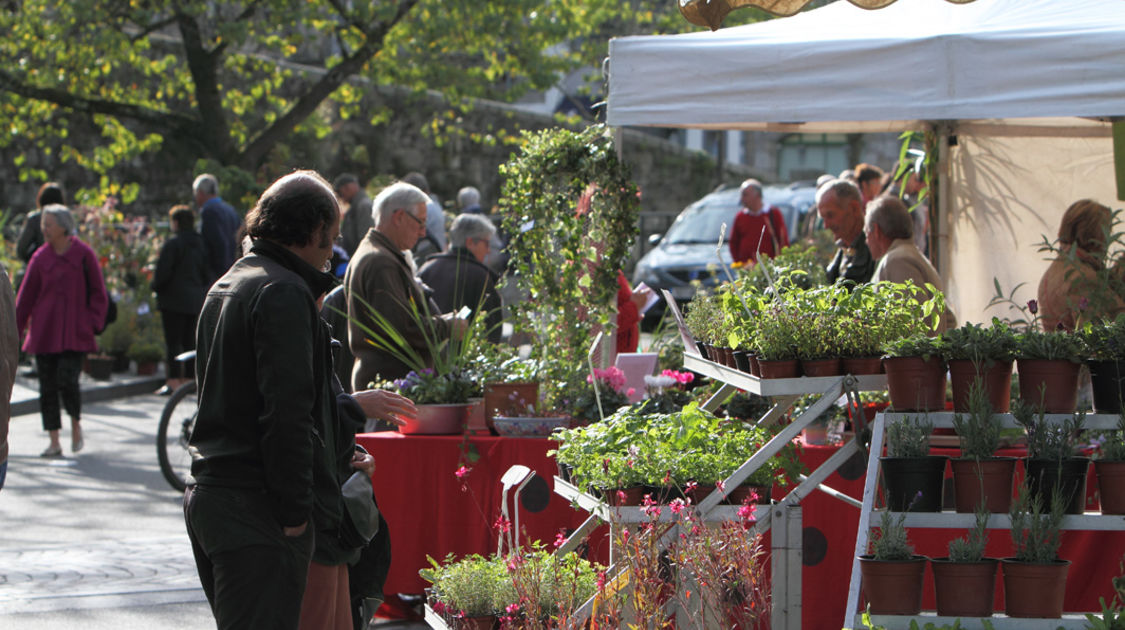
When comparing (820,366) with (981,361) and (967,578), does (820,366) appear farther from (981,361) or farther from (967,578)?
(967,578)

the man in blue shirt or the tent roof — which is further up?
the tent roof

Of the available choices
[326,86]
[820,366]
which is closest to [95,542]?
[820,366]

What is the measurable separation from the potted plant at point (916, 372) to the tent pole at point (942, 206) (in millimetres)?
4626

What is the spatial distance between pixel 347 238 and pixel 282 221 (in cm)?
903

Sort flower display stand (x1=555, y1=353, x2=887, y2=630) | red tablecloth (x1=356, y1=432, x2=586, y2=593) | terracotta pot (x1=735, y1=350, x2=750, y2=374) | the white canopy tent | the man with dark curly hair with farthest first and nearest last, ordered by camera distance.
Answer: red tablecloth (x1=356, y1=432, x2=586, y2=593), the white canopy tent, terracotta pot (x1=735, y1=350, x2=750, y2=374), flower display stand (x1=555, y1=353, x2=887, y2=630), the man with dark curly hair

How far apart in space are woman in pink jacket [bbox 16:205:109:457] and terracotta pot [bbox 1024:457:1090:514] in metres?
7.56

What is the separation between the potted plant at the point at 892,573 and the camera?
11.5 ft

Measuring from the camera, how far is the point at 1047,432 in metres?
3.65

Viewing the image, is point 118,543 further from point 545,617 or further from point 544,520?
point 545,617

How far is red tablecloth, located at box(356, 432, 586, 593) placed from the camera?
5.45 m

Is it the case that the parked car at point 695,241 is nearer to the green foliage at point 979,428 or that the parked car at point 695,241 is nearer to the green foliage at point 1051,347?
the green foliage at point 1051,347

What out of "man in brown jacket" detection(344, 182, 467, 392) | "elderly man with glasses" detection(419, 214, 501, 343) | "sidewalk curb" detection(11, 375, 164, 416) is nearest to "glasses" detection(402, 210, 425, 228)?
"man in brown jacket" detection(344, 182, 467, 392)

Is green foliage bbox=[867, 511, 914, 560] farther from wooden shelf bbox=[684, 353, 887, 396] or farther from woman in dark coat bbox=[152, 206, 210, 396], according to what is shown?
woman in dark coat bbox=[152, 206, 210, 396]

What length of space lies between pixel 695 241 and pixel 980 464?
Result: 14445 mm
